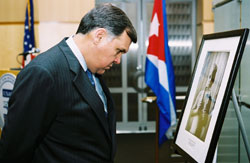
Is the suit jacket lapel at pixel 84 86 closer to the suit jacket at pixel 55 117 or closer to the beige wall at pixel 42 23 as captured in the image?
the suit jacket at pixel 55 117

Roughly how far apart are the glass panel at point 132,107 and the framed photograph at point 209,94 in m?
3.64

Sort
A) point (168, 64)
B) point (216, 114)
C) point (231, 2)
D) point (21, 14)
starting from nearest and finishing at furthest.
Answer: point (216, 114) → point (231, 2) → point (168, 64) → point (21, 14)

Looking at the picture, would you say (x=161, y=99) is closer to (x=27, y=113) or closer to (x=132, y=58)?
(x=27, y=113)

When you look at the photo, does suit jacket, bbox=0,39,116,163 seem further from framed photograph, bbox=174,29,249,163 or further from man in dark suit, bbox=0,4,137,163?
framed photograph, bbox=174,29,249,163

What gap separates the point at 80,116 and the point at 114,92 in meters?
4.22

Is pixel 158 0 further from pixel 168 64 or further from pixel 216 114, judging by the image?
pixel 216 114

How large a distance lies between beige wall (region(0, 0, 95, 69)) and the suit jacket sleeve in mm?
2729

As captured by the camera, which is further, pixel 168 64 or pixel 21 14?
pixel 21 14

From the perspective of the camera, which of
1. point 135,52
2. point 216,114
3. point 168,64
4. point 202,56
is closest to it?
point 216,114

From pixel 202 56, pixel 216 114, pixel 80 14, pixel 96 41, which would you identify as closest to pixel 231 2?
pixel 202 56

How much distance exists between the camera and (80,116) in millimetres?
1146

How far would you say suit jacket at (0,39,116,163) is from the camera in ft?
3.42

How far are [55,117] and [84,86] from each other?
0.17 meters

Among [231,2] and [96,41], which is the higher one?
[231,2]
